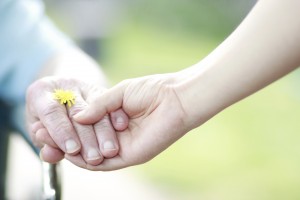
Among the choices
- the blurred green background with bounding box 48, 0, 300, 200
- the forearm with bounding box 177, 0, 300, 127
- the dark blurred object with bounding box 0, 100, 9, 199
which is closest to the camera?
the forearm with bounding box 177, 0, 300, 127

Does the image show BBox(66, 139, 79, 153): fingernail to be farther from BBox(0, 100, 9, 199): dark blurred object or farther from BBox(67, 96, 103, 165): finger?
BBox(0, 100, 9, 199): dark blurred object

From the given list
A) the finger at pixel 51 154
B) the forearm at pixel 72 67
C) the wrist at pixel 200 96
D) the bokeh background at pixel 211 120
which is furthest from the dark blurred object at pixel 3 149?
the bokeh background at pixel 211 120

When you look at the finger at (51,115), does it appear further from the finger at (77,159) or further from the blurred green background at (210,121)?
the blurred green background at (210,121)

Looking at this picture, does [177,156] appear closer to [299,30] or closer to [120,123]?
[120,123]

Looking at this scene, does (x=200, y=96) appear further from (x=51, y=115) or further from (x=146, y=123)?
(x=51, y=115)

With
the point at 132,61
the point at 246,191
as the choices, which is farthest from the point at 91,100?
the point at 132,61

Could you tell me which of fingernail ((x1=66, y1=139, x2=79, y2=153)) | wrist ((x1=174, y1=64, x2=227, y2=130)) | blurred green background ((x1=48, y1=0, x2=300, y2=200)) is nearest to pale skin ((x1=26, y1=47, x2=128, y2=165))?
fingernail ((x1=66, y1=139, x2=79, y2=153))

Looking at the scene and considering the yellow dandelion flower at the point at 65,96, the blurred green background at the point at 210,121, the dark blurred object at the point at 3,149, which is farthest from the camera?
the blurred green background at the point at 210,121
